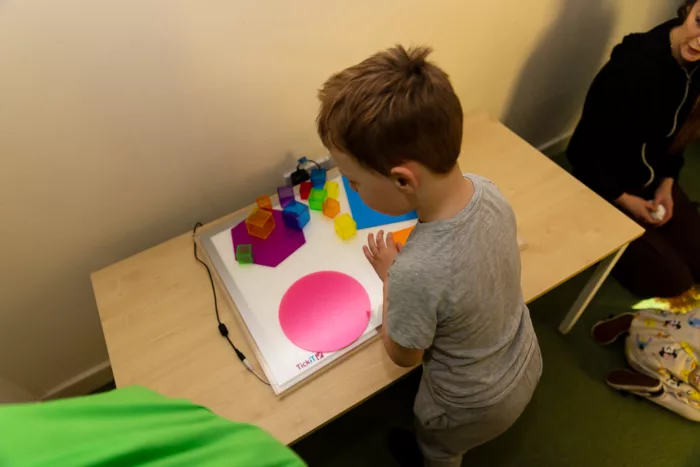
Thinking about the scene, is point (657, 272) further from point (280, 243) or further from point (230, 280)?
point (230, 280)

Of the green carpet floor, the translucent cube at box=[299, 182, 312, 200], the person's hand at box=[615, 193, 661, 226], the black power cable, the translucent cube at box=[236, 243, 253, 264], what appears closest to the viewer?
the black power cable

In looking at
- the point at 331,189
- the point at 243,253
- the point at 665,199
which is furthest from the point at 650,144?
the point at 243,253

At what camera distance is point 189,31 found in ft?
2.75

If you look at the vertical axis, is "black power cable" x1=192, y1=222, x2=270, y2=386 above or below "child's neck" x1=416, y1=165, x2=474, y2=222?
below

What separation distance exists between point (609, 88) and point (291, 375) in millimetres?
1128

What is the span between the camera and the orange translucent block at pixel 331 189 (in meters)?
1.09

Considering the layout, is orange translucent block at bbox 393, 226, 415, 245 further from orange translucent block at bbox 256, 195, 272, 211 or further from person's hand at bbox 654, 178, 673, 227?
person's hand at bbox 654, 178, 673, 227

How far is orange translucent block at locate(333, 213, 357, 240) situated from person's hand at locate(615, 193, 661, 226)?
0.88 m

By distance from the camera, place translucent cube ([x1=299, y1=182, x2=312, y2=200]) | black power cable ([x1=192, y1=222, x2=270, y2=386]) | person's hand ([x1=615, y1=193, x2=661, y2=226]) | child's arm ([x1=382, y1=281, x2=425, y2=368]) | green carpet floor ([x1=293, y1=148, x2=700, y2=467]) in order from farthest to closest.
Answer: person's hand ([x1=615, y1=193, x2=661, y2=226]) → green carpet floor ([x1=293, y1=148, x2=700, y2=467]) → translucent cube ([x1=299, y1=182, x2=312, y2=200]) → black power cable ([x1=192, y1=222, x2=270, y2=386]) → child's arm ([x1=382, y1=281, x2=425, y2=368])

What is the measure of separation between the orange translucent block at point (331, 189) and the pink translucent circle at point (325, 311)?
0.21 metres

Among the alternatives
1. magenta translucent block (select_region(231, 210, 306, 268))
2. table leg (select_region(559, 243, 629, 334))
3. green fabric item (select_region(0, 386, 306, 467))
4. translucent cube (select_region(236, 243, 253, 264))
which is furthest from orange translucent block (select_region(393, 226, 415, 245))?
green fabric item (select_region(0, 386, 306, 467))

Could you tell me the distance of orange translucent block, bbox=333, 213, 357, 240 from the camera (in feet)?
3.31

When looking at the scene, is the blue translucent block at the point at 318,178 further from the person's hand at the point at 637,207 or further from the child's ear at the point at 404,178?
the person's hand at the point at 637,207

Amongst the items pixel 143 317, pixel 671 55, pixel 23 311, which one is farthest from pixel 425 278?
pixel 671 55
